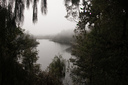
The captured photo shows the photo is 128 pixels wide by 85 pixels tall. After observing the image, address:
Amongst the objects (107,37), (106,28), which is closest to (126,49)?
(107,37)

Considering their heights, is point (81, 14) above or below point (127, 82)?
above

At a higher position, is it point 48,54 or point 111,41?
point 111,41

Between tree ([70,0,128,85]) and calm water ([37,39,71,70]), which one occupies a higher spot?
tree ([70,0,128,85])

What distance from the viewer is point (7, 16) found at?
7.86ft

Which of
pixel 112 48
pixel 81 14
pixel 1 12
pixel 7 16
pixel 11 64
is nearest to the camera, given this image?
pixel 11 64

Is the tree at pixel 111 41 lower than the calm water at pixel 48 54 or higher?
higher

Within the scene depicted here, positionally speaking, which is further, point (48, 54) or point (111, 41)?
point (48, 54)

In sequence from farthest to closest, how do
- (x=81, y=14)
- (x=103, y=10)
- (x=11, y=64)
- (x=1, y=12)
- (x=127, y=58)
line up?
(x=81, y=14)
(x=103, y=10)
(x=127, y=58)
(x=1, y=12)
(x=11, y=64)

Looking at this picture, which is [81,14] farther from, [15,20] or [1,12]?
[1,12]

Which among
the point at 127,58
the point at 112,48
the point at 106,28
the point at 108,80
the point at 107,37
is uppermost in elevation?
the point at 106,28

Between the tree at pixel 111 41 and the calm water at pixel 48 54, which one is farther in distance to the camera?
the calm water at pixel 48 54

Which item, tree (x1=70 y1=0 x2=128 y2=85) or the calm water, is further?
the calm water

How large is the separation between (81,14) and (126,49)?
2381 mm

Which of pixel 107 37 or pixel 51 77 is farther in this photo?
pixel 51 77
